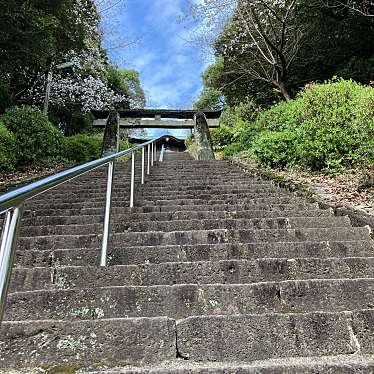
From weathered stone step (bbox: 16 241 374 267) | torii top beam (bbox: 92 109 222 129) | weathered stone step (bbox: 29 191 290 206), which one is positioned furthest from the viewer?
torii top beam (bbox: 92 109 222 129)

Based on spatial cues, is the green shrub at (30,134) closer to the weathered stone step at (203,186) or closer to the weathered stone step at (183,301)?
the weathered stone step at (203,186)

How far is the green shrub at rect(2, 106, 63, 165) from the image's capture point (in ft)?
32.0

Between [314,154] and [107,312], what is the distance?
5808mm

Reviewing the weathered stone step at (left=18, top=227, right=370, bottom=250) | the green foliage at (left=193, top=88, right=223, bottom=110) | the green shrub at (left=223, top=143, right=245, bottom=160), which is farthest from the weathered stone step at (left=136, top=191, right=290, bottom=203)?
the green foliage at (left=193, top=88, right=223, bottom=110)

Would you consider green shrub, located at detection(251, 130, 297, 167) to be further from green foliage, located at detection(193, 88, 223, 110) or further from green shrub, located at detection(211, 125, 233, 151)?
green foliage, located at detection(193, 88, 223, 110)

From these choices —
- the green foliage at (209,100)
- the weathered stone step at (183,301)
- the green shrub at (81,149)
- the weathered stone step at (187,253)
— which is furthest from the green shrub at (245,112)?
the weathered stone step at (183,301)

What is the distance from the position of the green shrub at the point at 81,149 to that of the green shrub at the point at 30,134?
5.25ft

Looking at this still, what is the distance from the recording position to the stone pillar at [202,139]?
1310 cm

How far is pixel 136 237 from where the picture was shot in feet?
11.7

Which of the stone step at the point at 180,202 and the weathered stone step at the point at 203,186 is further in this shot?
the weathered stone step at the point at 203,186

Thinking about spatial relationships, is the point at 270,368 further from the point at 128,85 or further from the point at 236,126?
the point at 128,85

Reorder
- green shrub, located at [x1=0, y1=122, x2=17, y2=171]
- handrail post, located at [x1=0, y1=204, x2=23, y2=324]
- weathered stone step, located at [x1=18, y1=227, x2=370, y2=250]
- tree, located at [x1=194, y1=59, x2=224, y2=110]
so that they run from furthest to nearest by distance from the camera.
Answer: tree, located at [x1=194, y1=59, x2=224, y2=110] → green shrub, located at [x1=0, y1=122, x2=17, y2=171] → weathered stone step, located at [x1=18, y1=227, x2=370, y2=250] → handrail post, located at [x1=0, y1=204, x2=23, y2=324]

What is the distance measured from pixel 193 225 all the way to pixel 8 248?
9.79 feet

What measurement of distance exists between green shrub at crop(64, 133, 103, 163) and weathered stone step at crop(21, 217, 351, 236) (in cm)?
882
